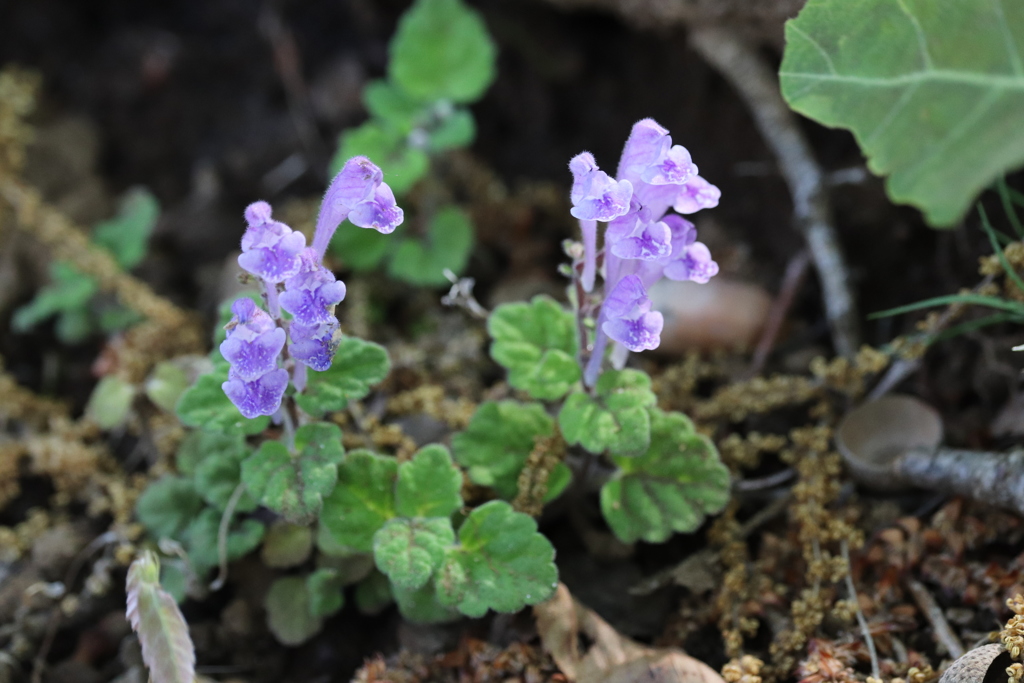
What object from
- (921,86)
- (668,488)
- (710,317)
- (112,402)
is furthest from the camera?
(710,317)

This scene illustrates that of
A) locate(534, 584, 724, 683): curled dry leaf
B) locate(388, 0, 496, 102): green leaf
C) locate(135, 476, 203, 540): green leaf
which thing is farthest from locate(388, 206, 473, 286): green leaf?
locate(534, 584, 724, 683): curled dry leaf

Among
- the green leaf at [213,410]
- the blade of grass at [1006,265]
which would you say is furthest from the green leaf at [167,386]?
the blade of grass at [1006,265]

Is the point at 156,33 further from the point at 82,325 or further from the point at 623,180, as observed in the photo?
the point at 623,180

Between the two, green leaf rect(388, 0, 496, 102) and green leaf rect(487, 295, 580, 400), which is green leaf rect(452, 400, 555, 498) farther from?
green leaf rect(388, 0, 496, 102)

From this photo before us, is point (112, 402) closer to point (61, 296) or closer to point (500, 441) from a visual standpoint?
point (61, 296)

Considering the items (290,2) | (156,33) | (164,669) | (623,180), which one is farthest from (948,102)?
(156,33)

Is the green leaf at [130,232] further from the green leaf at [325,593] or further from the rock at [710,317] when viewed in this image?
the rock at [710,317]

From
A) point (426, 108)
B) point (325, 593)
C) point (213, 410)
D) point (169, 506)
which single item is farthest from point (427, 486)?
point (426, 108)
